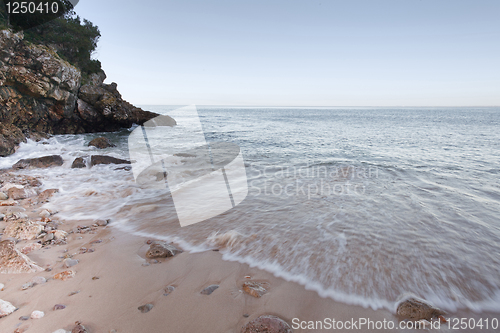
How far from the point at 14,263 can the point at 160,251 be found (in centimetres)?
161

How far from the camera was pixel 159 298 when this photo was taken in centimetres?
244

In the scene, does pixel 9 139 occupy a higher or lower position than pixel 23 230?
higher

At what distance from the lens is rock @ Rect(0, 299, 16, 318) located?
2.11 m

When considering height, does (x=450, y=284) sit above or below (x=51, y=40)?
below

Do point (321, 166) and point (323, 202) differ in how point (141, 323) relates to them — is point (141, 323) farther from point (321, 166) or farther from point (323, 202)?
point (321, 166)

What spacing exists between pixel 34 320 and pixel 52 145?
40.3 feet

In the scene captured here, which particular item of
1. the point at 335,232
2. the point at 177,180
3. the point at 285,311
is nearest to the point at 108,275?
the point at 285,311

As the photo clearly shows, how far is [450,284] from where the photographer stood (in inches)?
107

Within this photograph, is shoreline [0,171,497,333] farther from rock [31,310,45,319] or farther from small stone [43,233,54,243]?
small stone [43,233,54,243]

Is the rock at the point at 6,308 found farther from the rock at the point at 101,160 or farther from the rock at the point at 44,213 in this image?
the rock at the point at 101,160

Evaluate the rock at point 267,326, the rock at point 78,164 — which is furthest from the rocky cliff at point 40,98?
the rock at point 267,326

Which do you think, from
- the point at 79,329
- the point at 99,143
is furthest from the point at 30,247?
the point at 99,143

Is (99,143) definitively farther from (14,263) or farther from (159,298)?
A: (159,298)

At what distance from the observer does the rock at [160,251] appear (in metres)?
3.20
